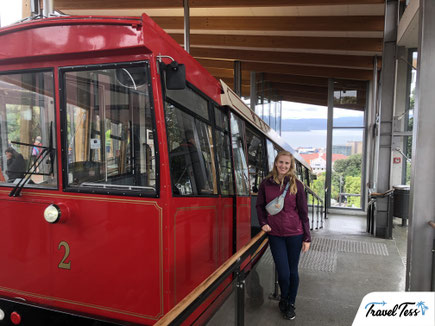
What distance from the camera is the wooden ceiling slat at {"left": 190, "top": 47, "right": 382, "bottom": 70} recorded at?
10.8m

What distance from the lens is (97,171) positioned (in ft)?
8.70

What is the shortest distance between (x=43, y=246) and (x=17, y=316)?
2.14 feet

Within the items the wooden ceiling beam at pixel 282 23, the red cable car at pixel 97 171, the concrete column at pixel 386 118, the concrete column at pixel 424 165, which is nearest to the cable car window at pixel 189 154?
the red cable car at pixel 97 171

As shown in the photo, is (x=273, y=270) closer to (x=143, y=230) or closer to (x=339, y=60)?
(x=143, y=230)

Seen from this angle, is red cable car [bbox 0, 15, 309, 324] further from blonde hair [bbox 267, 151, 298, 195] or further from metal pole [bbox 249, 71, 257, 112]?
metal pole [bbox 249, 71, 257, 112]

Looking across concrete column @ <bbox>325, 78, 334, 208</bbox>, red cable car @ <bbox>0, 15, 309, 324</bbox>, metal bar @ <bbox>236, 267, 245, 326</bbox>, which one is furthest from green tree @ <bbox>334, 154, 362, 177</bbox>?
metal bar @ <bbox>236, 267, 245, 326</bbox>

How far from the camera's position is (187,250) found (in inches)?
108

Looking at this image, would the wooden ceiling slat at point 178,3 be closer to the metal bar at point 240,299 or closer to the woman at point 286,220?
the woman at point 286,220

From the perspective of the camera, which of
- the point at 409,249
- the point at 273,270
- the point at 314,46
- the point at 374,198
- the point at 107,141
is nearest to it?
the point at 107,141

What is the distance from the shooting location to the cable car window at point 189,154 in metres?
2.63

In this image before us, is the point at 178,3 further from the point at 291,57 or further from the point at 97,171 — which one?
the point at 97,171

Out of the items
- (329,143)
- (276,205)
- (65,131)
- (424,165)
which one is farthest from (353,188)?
(65,131)

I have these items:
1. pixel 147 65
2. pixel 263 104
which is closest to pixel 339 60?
pixel 263 104

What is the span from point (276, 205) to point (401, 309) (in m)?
Answer: 1.56
